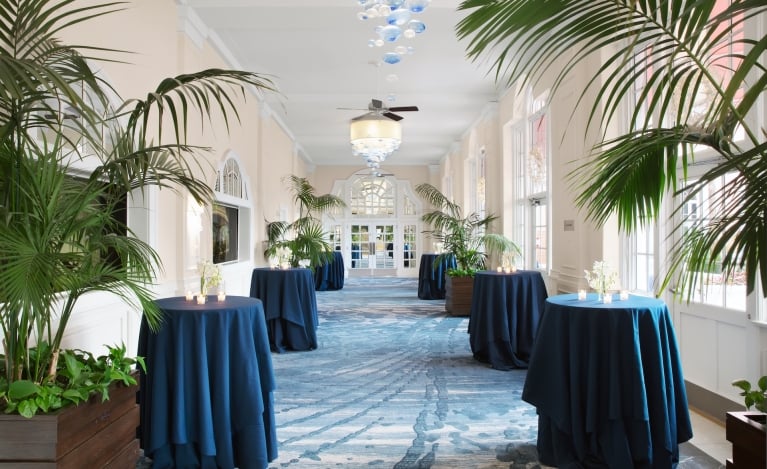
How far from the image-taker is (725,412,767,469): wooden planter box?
2189mm

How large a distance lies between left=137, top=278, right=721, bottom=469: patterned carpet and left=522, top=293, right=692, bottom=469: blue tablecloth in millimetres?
270

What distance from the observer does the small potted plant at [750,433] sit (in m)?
2.20

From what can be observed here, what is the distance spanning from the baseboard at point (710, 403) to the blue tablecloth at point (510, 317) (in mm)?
1618

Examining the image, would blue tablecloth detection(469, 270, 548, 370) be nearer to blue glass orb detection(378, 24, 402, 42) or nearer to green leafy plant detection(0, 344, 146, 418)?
blue glass orb detection(378, 24, 402, 42)

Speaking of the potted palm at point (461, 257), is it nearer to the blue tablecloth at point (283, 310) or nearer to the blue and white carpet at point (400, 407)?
the blue and white carpet at point (400, 407)

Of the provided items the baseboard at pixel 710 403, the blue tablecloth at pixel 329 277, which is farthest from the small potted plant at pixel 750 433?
the blue tablecloth at pixel 329 277

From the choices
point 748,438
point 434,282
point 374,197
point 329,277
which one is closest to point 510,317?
point 748,438

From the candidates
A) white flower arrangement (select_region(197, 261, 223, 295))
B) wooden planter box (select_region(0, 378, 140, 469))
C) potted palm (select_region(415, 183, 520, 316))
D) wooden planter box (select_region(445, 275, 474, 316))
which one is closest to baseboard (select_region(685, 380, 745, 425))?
white flower arrangement (select_region(197, 261, 223, 295))

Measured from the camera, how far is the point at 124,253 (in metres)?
2.43

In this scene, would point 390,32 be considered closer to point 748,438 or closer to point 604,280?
point 604,280

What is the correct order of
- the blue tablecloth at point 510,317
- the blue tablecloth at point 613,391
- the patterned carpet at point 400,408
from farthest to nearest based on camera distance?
the blue tablecloth at point 510,317
the patterned carpet at point 400,408
the blue tablecloth at point 613,391

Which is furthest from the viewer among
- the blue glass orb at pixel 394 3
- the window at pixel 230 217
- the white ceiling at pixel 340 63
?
the window at pixel 230 217

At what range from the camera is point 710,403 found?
13.3 ft

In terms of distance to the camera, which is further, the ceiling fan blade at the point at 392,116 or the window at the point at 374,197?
the window at the point at 374,197
